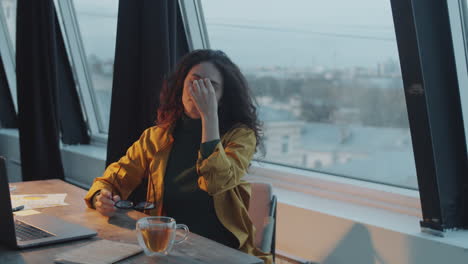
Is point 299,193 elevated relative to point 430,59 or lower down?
lower down

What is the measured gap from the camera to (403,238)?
215 cm

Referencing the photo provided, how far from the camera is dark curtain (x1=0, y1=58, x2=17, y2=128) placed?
6371 millimetres

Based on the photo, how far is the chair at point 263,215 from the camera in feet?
6.63

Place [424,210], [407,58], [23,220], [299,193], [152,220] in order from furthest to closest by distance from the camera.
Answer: [299,193] → [424,210] → [407,58] → [23,220] → [152,220]

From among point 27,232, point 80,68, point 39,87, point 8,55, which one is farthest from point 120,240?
point 8,55

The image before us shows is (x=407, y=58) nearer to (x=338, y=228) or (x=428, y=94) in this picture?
(x=428, y=94)

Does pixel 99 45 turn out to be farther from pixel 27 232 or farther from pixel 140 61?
pixel 27 232

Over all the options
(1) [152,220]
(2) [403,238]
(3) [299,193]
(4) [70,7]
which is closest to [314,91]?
(3) [299,193]

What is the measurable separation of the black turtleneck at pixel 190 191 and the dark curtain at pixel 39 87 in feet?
8.57

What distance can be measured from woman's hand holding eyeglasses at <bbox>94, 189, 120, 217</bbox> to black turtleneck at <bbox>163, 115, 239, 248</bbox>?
0.21 m

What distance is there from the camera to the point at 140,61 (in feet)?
10.8

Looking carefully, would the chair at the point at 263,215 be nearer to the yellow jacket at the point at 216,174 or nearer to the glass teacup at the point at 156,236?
the yellow jacket at the point at 216,174

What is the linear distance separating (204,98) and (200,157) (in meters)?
0.21

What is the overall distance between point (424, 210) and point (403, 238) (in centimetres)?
14
